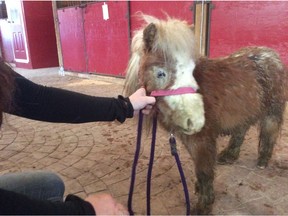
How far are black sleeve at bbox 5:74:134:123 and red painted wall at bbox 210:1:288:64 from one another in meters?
2.89

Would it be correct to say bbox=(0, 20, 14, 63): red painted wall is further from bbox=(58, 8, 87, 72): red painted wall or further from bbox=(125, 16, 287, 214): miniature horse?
bbox=(125, 16, 287, 214): miniature horse

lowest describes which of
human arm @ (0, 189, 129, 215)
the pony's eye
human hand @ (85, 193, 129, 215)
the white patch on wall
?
human hand @ (85, 193, 129, 215)

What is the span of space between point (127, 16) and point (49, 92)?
171 inches

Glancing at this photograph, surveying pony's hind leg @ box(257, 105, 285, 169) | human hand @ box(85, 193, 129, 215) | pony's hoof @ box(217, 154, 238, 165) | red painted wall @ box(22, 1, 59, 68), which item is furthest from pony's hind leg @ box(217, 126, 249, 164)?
red painted wall @ box(22, 1, 59, 68)

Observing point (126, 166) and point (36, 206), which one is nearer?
point (36, 206)

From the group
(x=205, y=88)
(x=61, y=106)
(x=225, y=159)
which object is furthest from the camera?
(x=225, y=159)

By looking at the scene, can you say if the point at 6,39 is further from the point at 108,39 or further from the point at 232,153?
the point at 232,153

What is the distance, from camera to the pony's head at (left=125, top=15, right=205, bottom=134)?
1.41 metres

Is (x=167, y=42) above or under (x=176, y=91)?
above

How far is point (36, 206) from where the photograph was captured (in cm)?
80

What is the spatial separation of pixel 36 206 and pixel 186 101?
0.86 meters

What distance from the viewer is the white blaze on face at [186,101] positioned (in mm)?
1431

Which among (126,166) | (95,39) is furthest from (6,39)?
(126,166)

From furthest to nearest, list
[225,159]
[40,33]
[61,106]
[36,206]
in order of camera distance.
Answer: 1. [40,33]
2. [225,159]
3. [61,106]
4. [36,206]
